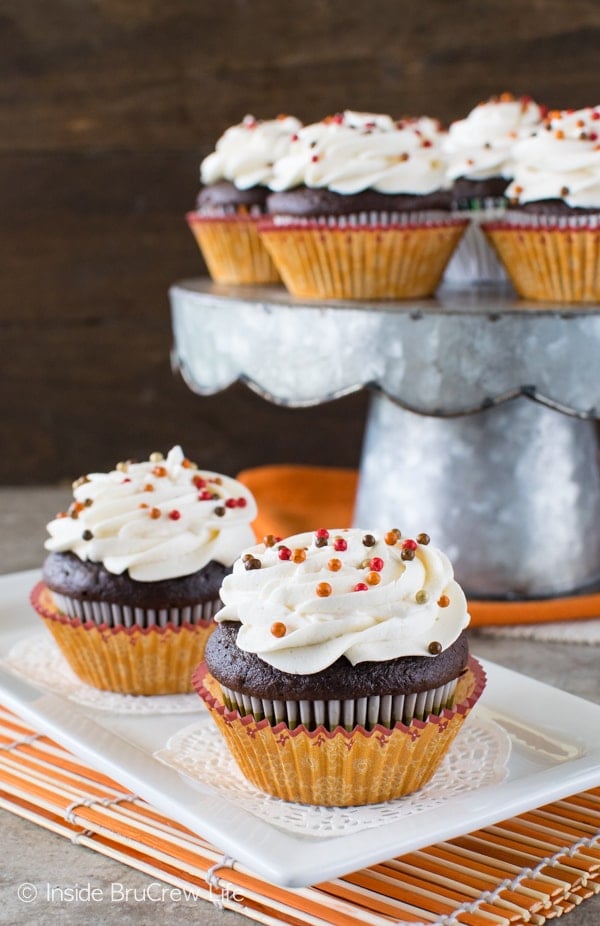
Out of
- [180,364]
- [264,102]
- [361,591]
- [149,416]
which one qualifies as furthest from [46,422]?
[361,591]

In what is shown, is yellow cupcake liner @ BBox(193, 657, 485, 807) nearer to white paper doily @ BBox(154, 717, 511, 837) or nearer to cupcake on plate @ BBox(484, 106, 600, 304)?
white paper doily @ BBox(154, 717, 511, 837)

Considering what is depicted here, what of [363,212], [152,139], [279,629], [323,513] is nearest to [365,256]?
[363,212]

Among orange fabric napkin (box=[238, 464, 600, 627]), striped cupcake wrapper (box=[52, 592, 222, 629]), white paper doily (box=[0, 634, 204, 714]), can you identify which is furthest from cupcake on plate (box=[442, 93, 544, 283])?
white paper doily (box=[0, 634, 204, 714])

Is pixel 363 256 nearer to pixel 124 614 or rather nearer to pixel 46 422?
A: pixel 124 614

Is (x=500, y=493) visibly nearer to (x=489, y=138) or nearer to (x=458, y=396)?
(x=458, y=396)

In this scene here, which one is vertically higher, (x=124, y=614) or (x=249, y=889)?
(x=124, y=614)
